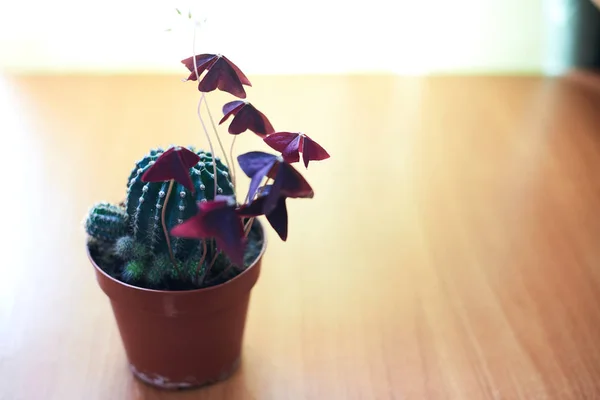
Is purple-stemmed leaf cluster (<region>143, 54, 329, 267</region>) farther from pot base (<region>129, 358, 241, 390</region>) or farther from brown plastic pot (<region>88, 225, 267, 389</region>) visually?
pot base (<region>129, 358, 241, 390</region>)

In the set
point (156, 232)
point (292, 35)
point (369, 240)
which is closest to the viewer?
point (156, 232)

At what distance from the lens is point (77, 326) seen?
3.10 feet

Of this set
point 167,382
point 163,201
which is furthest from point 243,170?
point 167,382

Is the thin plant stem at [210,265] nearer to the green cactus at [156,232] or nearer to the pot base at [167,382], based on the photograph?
the green cactus at [156,232]

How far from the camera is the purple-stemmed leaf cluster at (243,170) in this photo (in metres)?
0.63

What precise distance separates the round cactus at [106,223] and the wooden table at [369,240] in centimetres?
20

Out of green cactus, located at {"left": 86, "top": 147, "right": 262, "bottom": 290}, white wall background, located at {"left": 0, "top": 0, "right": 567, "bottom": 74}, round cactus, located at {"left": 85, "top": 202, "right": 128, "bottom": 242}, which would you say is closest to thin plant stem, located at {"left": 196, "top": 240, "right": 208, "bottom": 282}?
green cactus, located at {"left": 86, "top": 147, "right": 262, "bottom": 290}

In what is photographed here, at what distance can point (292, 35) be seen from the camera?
1.66m

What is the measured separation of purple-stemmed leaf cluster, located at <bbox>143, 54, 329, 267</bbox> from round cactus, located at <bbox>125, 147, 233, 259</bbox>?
67mm

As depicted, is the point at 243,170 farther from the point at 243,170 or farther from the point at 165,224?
the point at 165,224

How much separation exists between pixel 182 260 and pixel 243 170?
0.18 m

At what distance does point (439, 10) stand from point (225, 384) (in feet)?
3.86

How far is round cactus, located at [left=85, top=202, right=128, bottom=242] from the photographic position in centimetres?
79

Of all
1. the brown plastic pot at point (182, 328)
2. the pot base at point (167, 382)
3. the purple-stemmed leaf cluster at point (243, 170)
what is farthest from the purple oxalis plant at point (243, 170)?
the pot base at point (167, 382)
